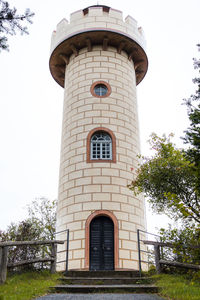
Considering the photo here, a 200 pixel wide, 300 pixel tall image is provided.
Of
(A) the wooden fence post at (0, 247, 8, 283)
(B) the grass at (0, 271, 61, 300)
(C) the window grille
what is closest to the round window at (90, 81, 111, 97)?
(C) the window grille

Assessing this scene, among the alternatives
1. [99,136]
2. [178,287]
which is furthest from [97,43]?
[178,287]

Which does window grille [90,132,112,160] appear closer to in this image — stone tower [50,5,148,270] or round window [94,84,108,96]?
stone tower [50,5,148,270]

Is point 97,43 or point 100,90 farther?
point 97,43

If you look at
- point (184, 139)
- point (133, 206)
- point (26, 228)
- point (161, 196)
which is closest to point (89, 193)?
point (133, 206)

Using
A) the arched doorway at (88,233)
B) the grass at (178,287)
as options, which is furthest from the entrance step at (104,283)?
the arched doorway at (88,233)

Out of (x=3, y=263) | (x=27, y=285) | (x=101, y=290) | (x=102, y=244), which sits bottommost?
(x=101, y=290)

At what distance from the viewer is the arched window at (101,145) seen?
13258 mm

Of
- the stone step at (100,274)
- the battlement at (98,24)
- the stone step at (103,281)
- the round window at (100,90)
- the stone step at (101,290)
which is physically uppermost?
the battlement at (98,24)

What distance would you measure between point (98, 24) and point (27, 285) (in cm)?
1243

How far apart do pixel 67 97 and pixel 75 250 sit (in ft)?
24.4

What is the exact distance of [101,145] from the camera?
13547 mm

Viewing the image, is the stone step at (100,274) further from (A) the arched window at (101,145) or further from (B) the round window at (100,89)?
(B) the round window at (100,89)

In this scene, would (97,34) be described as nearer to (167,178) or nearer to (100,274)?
(167,178)

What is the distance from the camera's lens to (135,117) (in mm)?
15148
